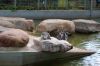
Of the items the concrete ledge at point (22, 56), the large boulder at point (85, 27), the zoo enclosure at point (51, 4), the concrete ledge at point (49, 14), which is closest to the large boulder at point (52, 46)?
the concrete ledge at point (22, 56)

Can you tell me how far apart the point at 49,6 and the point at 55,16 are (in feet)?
7.97

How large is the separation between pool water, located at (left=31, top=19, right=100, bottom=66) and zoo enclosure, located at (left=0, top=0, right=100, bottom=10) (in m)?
12.0

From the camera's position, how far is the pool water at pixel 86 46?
12750 millimetres

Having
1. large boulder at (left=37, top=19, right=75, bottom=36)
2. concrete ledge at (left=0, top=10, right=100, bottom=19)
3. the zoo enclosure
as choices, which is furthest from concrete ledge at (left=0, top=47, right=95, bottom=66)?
the zoo enclosure

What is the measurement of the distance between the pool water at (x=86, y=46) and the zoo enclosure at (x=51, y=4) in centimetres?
1204

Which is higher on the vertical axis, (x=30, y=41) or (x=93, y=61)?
(x=30, y=41)

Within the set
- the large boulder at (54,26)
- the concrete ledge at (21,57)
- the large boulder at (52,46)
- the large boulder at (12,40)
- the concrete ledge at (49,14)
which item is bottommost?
the concrete ledge at (49,14)

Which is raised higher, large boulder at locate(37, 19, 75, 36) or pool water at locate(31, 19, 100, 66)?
large boulder at locate(37, 19, 75, 36)

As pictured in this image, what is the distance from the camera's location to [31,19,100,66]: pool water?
12.8m

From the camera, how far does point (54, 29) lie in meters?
18.4

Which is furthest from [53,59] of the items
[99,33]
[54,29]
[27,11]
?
[27,11]

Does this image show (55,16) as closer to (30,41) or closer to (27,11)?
(27,11)

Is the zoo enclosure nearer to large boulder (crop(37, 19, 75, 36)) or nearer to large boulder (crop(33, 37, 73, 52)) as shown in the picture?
large boulder (crop(37, 19, 75, 36))

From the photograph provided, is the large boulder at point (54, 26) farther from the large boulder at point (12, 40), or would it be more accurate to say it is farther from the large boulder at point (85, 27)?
the large boulder at point (12, 40)
